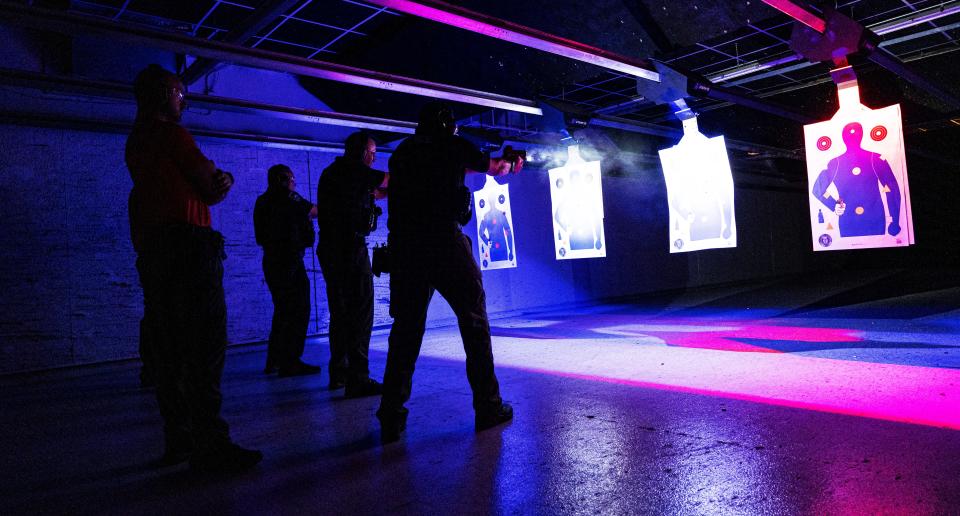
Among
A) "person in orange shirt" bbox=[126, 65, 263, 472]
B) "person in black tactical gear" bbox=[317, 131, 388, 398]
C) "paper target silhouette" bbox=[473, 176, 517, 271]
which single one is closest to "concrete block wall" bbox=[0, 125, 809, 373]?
"paper target silhouette" bbox=[473, 176, 517, 271]

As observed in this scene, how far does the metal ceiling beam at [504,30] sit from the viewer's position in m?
3.63

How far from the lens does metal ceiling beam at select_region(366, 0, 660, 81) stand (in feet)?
11.9

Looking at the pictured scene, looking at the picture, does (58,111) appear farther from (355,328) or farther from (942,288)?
(942,288)

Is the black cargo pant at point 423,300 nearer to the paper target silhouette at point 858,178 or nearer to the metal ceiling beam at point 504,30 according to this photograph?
the metal ceiling beam at point 504,30

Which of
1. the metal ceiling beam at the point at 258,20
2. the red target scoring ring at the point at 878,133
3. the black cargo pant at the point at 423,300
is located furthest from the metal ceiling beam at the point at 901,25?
the metal ceiling beam at the point at 258,20

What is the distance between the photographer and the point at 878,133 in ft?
17.3

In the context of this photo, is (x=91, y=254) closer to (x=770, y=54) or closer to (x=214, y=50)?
(x=214, y=50)

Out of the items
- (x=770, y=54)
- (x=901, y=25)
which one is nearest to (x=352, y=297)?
(x=770, y=54)

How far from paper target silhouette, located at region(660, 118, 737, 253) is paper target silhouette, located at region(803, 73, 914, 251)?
1.09 m

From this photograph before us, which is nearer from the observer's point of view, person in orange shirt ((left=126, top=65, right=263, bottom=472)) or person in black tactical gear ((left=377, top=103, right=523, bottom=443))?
person in orange shirt ((left=126, top=65, right=263, bottom=472))

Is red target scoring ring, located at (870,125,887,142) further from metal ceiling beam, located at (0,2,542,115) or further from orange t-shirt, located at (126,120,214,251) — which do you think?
orange t-shirt, located at (126,120,214,251)

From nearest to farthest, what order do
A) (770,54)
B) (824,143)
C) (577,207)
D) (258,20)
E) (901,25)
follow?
(258,20) → (901,25) → (824,143) → (770,54) → (577,207)

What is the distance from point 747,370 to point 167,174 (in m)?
3.73

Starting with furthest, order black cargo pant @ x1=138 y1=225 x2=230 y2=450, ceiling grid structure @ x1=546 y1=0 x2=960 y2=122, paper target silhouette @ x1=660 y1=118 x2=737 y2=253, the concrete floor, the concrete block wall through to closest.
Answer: paper target silhouette @ x1=660 y1=118 x2=737 y2=253
the concrete block wall
ceiling grid structure @ x1=546 y1=0 x2=960 y2=122
black cargo pant @ x1=138 y1=225 x2=230 y2=450
the concrete floor
